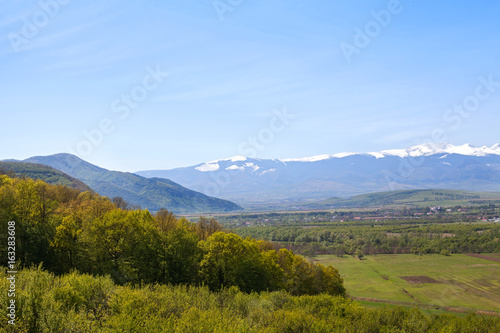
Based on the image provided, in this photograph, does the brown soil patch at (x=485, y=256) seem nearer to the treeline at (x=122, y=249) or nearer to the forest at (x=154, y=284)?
the forest at (x=154, y=284)

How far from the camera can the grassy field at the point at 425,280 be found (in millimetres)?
87688

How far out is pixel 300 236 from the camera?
630 feet

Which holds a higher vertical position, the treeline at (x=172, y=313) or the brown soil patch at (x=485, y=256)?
the treeline at (x=172, y=313)

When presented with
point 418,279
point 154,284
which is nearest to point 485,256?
point 418,279

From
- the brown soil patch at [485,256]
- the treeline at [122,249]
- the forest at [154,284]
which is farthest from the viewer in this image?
the brown soil patch at [485,256]

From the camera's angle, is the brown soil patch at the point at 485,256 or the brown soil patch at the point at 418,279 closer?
the brown soil patch at the point at 418,279

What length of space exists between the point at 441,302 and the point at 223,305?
76.8 meters

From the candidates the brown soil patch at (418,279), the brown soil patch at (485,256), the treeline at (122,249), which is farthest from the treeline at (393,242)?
the treeline at (122,249)

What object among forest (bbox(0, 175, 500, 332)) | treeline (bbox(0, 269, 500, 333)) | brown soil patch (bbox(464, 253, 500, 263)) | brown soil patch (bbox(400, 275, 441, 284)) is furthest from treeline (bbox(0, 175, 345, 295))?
brown soil patch (bbox(464, 253, 500, 263))

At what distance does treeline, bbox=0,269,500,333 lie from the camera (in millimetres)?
22797

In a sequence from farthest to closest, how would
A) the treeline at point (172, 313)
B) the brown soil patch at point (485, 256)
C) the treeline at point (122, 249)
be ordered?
the brown soil patch at point (485, 256), the treeline at point (122, 249), the treeline at point (172, 313)

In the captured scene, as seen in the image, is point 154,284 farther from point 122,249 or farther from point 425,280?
point 425,280

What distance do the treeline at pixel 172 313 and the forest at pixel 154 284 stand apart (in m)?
0.10

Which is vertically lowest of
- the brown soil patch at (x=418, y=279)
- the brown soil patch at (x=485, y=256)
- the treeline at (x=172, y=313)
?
the brown soil patch at (x=485, y=256)
